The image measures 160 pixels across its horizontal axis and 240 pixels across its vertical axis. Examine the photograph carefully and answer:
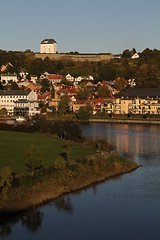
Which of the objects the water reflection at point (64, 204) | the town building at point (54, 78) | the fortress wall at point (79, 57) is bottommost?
the water reflection at point (64, 204)

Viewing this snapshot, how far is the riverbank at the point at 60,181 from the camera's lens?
56.8 feet

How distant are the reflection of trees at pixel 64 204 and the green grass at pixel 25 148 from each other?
1970 mm

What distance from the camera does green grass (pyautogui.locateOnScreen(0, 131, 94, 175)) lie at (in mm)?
22000

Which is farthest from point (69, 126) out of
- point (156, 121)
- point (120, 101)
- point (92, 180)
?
point (120, 101)

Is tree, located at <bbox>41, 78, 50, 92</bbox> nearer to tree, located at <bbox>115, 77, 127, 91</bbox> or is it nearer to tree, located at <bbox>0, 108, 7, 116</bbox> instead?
tree, located at <bbox>115, 77, 127, 91</bbox>

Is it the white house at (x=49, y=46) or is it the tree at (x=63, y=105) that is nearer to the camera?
the tree at (x=63, y=105)

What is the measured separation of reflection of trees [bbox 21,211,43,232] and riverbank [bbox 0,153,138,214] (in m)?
0.37

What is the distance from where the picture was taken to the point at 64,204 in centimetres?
1831

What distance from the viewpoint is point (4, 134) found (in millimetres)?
31016

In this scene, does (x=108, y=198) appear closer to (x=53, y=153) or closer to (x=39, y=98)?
(x=53, y=153)

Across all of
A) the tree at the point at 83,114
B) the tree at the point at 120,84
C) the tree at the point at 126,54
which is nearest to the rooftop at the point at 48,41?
the tree at the point at 126,54

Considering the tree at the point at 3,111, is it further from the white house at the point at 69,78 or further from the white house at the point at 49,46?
the white house at the point at 49,46

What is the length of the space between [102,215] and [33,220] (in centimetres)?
206

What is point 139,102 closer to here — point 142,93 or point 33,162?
point 142,93
